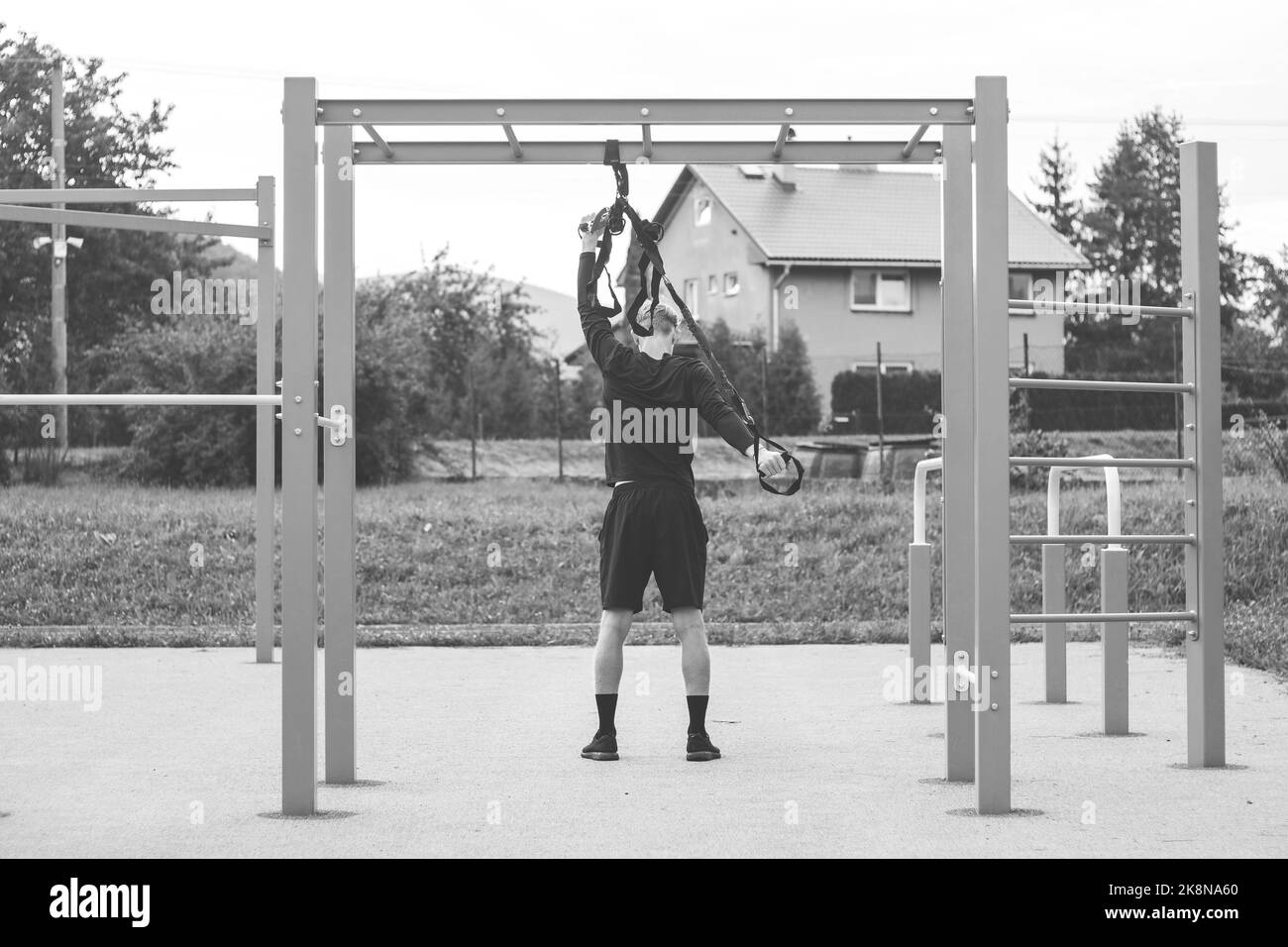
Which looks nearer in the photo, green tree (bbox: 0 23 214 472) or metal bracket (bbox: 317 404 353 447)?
metal bracket (bbox: 317 404 353 447)

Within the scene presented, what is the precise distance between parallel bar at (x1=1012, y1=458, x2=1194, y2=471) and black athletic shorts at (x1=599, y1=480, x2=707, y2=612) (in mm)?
1436

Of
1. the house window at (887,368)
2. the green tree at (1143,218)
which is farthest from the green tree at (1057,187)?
the house window at (887,368)

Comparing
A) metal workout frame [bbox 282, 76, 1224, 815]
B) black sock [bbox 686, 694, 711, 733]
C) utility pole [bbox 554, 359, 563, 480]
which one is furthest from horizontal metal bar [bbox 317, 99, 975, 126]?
utility pole [bbox 554, 359, 563, 480]

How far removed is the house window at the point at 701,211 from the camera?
4700 cm

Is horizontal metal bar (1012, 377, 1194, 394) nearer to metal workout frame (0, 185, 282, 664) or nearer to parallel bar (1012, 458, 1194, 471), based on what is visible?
parallel bar (1012, 458, 1194, 471)

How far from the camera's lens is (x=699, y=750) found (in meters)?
6.57

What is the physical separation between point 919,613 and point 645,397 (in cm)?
237

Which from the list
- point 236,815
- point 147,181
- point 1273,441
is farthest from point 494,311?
point 236,815

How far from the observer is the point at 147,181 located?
82.2ft

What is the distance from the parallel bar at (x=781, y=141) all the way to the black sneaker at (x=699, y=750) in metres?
2.38

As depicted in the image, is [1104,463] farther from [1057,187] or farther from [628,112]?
[1057,187]

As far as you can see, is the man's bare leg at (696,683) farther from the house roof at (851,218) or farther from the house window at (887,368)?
the house roof at (851,218)

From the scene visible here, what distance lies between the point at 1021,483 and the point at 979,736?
43.3 ft

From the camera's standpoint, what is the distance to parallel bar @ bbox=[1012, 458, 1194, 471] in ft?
18.9
